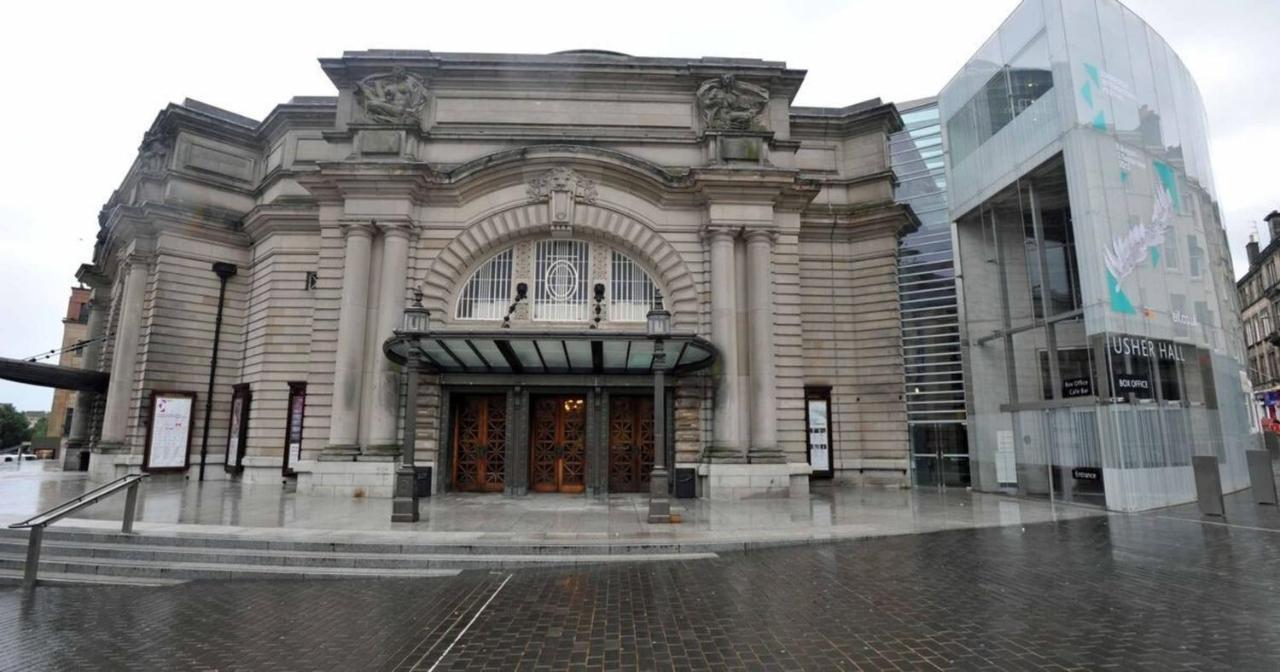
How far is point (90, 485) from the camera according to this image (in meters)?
20.7

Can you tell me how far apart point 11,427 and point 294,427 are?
318 feet

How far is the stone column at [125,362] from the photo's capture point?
24.7 metres

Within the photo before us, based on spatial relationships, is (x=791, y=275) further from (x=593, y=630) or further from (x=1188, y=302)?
(x=593, y=630)

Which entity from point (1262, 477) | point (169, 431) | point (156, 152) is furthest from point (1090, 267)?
point (156, 152)

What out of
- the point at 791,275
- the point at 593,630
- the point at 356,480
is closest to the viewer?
the point at 593,630

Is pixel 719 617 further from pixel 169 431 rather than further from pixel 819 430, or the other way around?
pixel 169 431

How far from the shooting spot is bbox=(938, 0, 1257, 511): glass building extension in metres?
16.5

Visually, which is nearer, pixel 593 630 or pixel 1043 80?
pixel 593 630

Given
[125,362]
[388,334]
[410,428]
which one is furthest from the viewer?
[125,362]

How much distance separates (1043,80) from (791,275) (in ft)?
29.9

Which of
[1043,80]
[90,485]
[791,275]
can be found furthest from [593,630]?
[90,485]

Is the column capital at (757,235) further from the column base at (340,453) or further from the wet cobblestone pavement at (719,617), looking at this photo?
the column base at (340,453)

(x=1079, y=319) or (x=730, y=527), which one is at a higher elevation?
(x=1079, y=319)

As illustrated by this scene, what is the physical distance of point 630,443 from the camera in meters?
20.6
